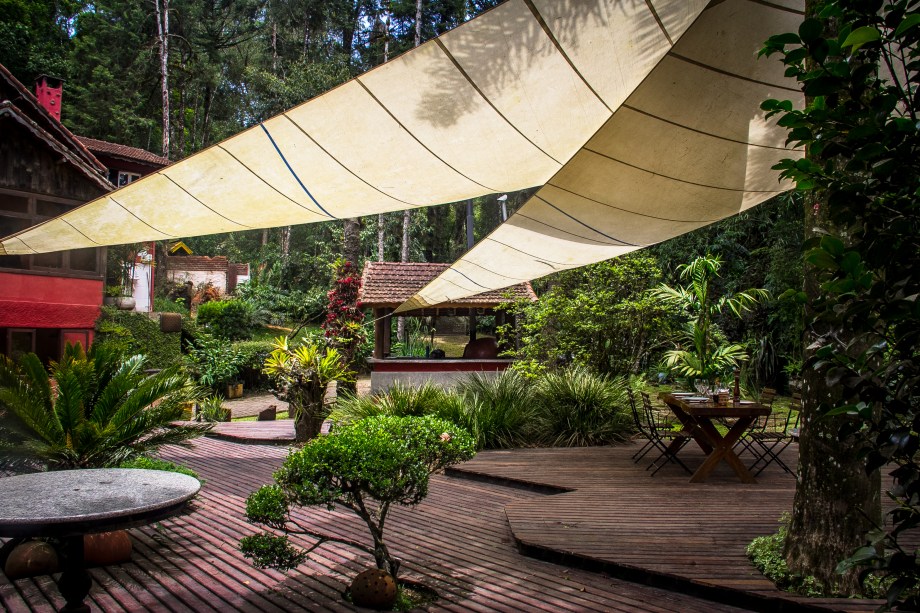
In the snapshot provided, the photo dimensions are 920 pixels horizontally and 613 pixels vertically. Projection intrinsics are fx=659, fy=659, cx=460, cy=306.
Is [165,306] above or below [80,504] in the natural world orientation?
above

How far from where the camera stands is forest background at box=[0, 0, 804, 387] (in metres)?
14.9

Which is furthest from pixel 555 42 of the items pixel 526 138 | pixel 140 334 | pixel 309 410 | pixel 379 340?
pixel 140 334

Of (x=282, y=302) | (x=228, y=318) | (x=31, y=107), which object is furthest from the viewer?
(x=282, y=302)

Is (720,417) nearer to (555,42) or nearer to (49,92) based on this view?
(555,42)

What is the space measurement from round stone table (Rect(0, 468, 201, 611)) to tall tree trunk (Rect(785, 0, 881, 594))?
3.10 m

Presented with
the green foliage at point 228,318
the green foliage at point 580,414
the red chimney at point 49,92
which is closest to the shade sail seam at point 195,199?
the green foliage at point 580,414

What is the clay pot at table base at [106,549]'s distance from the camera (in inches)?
163

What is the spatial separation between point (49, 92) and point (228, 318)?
26.7 ft

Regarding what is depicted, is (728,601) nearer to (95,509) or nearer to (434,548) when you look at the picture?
(434,548)

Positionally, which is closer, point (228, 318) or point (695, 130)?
point (695, 130)

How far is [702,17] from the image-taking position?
326 centimetres

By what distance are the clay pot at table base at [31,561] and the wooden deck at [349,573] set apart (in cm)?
8

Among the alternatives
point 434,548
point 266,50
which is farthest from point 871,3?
point 266,50

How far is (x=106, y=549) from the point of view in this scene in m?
4.19
